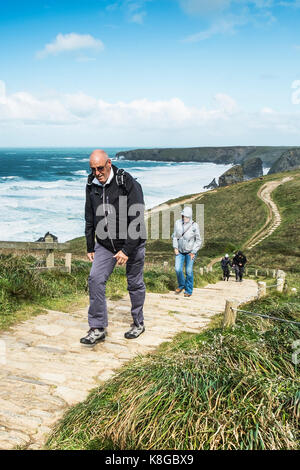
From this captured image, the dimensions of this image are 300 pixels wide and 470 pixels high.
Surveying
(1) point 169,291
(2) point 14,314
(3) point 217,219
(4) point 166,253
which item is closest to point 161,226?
(3) point 217,219

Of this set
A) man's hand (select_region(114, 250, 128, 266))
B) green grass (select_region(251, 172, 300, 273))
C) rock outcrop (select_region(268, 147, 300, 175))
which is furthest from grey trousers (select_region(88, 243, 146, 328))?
rock outcrop (select_region(268, 147, 300, 175))

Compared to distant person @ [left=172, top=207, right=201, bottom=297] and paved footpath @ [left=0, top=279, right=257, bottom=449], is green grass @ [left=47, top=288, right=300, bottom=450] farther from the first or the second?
distant person @ [left=172, top=207, right=201, bottom=297]

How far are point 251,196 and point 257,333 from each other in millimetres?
56345

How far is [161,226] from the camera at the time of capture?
50.0m

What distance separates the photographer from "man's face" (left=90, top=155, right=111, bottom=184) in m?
4.01

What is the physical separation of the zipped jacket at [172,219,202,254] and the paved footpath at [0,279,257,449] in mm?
1824

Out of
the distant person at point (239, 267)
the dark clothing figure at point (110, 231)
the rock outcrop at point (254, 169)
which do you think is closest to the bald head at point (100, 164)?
the dark clothing figure at point (110, 231)

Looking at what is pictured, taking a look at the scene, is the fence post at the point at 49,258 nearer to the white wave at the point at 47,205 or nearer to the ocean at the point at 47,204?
the ocean at the point at 47,204

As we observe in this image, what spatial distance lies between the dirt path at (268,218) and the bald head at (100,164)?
2700 cm

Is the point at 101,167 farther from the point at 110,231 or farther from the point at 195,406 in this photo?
the point at 195,406

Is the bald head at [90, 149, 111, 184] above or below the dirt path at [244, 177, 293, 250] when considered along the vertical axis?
above

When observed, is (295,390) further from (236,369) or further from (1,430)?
(1,430)

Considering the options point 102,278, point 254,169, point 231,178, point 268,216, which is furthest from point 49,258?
point 254,169

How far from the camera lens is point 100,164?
4.02 metres
